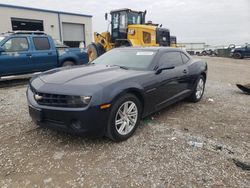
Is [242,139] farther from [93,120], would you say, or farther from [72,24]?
[72,24]

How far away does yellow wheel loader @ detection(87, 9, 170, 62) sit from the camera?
38.4 feet

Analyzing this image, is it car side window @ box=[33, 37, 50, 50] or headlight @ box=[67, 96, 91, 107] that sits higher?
car side window @ box=[33, 37, 50, 50]

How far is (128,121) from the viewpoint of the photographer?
3.54m

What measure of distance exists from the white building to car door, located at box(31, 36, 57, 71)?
11172mm

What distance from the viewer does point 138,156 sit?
307 centimetres

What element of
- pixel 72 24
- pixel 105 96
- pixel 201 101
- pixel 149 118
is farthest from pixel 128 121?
pixel 72 24

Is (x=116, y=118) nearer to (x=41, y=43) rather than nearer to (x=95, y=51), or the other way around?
(x=41, y=43)

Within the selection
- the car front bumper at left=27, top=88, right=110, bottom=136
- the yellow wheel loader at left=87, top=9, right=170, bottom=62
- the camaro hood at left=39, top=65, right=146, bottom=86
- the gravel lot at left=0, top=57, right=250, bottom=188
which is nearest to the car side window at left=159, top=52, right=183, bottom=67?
the camaro hood at left=39, top=65, right=146, bottom=86

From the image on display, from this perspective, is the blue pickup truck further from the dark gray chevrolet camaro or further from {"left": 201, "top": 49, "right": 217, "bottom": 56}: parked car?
{"left": 201, "top": 49, "right": 217, "bottom": 56}: parked car

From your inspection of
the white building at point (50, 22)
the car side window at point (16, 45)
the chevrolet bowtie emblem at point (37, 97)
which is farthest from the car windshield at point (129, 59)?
the white building at point (50, 22)

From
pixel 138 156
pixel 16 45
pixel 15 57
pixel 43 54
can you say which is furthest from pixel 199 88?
pixel 16 45

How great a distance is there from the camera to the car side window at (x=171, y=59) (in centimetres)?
449

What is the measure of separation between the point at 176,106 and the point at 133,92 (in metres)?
2.19

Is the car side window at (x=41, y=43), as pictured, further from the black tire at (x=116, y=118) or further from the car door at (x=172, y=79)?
the black tire at (x=116, y=118)
